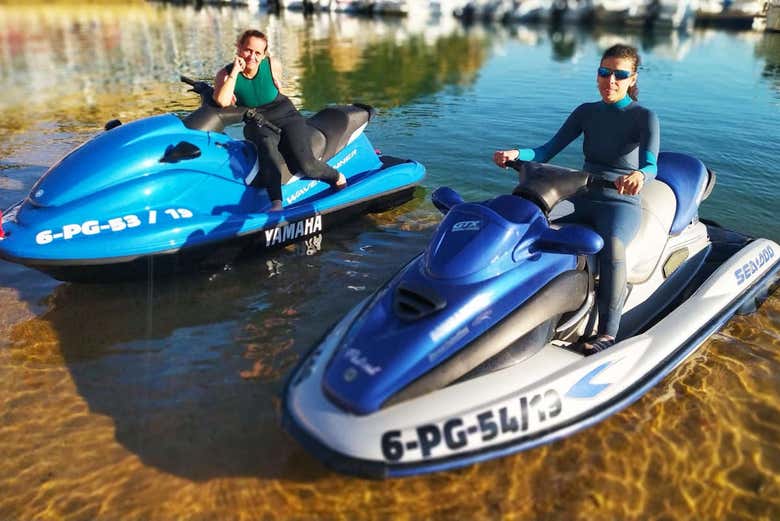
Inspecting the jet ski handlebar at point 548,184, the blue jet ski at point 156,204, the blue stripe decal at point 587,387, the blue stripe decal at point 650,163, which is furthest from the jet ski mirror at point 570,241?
the blue jet ski at point 156,204

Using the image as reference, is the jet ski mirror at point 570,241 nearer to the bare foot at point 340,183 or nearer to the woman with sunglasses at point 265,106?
the woman with sunglasses at point 265,106

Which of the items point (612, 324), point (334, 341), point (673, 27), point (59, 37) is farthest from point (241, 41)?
point (673, 27)

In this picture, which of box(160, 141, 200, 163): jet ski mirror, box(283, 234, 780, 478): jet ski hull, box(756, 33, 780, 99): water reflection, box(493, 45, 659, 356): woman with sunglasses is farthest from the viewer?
box(756, 33, 780, 99): water reflection

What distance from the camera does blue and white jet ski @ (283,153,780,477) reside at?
273cm

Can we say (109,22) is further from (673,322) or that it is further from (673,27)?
(673,322)

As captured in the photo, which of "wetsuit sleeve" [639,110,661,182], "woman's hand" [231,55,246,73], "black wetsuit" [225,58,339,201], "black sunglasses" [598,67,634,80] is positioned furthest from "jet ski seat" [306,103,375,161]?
"wetsuit sleeve" [639,110,661,182]

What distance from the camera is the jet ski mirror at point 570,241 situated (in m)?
2.98

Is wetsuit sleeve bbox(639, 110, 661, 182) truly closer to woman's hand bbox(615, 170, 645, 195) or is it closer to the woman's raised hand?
woman's hand bbox(615, 170, 645, 195)

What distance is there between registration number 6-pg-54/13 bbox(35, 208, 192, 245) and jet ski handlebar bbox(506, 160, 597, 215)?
281 cm

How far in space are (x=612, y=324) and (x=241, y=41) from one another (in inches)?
153

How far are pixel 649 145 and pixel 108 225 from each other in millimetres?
3813

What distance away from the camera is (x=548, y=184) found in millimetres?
3332

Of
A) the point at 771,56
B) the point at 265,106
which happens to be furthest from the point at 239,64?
the point at 771,56

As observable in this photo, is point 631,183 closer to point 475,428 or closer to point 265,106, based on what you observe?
point 475,428
